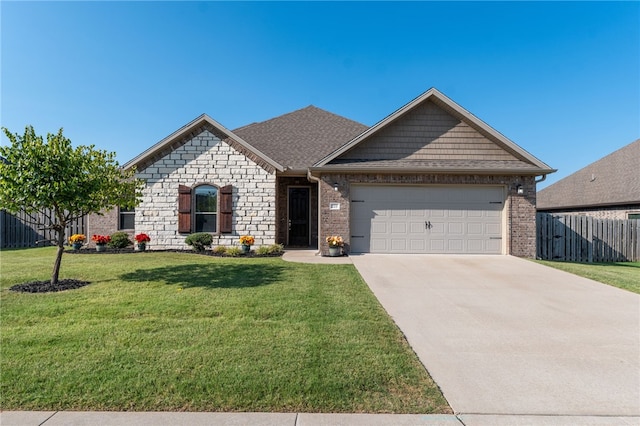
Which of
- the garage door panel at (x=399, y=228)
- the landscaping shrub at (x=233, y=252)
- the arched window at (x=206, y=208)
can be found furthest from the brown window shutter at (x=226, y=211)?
the garage door panel at (x=399, y=228)

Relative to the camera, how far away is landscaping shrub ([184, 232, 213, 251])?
11.0 m

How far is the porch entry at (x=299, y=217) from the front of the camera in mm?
13117

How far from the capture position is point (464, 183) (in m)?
10.2

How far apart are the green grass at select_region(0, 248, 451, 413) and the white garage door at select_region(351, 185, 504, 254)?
4.51 m

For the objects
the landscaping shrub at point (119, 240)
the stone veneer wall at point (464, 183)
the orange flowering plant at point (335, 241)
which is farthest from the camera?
the landscaping shrub at point (119, 240)

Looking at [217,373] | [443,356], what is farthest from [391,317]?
[217,373]

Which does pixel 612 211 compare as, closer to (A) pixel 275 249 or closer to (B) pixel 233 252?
(A) pixel 275 249

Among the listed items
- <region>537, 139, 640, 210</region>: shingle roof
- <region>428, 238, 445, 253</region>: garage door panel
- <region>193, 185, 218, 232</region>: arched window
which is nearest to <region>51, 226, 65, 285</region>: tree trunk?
<region>193, 185, 218, 232</region>: arched window

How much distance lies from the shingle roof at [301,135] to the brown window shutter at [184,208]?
367 cm

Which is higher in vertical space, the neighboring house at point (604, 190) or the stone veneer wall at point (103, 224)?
the neighboring house at point (604, 190)

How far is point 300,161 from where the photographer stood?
12.6m

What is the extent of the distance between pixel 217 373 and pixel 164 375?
19.2 inches

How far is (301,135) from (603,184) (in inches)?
692

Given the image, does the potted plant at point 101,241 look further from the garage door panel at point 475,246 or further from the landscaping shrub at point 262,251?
the garage door panel at point 475,246
